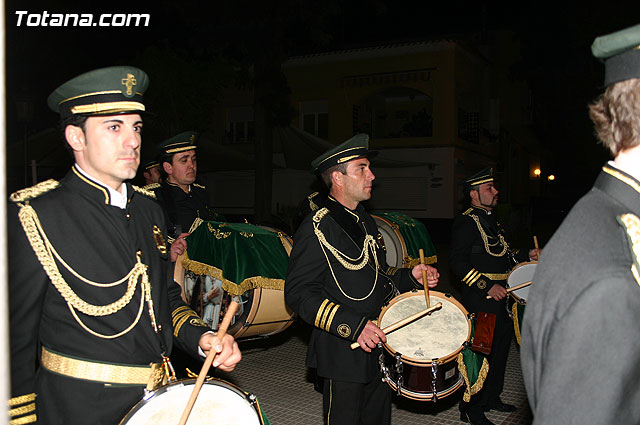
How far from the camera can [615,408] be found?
1.34 metres

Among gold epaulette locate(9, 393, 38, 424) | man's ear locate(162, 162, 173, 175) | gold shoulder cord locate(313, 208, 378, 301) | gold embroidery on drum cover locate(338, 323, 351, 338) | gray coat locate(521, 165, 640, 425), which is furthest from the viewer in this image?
man's ear locate(162, 162, 173, 175)

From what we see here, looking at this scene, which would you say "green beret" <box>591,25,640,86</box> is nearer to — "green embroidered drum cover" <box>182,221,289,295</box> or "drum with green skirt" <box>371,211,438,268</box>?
"green embroidered drum cover" <box>182,221,289,295</box>

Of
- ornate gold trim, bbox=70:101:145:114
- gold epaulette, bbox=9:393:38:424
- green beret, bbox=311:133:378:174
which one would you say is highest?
ornate gold trim, bbox=70:101:145:114

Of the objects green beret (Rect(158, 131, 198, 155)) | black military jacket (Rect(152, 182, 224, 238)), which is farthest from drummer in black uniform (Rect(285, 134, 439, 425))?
green beret (Rect(158, 131, 198, 155))

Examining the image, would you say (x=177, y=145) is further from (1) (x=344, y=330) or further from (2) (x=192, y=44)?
(2) (x=192, y=44)

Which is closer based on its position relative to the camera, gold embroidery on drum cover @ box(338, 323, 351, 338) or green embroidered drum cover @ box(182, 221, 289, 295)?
gold embroidery on drum cover @ box(338, 323, 351, 338)

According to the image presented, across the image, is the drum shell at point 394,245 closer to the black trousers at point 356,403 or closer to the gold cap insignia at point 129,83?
the black trousers at point 356,403

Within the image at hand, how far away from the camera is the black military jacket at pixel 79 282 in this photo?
2.06 meters

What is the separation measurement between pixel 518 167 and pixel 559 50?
18.8 m

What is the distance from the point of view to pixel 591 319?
1339mm

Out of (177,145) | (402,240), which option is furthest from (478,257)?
(177,145)

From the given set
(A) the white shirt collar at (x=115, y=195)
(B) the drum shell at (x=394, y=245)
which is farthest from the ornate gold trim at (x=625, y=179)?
(B) the drum shell at (x=394, y=245)

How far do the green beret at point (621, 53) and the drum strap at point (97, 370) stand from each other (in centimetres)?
188

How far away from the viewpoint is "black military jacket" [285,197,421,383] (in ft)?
11.3
